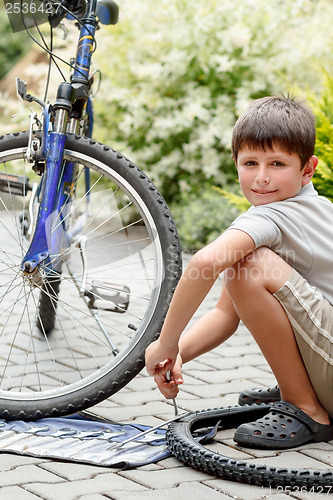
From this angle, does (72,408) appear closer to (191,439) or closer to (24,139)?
(191,439)

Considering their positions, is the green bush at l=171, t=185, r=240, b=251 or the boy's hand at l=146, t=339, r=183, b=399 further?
the green bush at l=171, t=185, r=240, b=251

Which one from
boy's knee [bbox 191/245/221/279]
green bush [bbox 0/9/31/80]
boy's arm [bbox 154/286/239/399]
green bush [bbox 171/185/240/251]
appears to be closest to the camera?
boy's knee [bbox 191/245/221/279]

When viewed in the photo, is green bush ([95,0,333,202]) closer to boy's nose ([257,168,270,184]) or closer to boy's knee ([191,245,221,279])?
boy's nose ([257,168,270,184])

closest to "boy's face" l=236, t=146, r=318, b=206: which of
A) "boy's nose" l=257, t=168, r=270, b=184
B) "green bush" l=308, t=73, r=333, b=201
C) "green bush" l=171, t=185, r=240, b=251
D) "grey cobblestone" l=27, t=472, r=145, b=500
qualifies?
"boy's nose" l=257, t=168, r=270, b=184

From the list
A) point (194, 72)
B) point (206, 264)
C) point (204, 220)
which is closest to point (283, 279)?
point (206, 264)

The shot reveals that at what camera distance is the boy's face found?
213 centimetres

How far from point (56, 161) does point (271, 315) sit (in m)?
0.91

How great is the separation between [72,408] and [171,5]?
459cm

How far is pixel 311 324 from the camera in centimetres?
207

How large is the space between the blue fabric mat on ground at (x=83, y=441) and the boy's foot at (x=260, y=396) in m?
0.36

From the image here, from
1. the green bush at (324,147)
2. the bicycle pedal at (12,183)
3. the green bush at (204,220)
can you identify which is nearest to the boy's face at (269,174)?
the bicycle pedal at (12,183)

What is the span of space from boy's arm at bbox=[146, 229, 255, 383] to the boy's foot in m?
0.53

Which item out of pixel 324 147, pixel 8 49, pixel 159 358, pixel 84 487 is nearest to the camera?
pixel 84 487

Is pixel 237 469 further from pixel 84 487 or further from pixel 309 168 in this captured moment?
pixel 309 168
